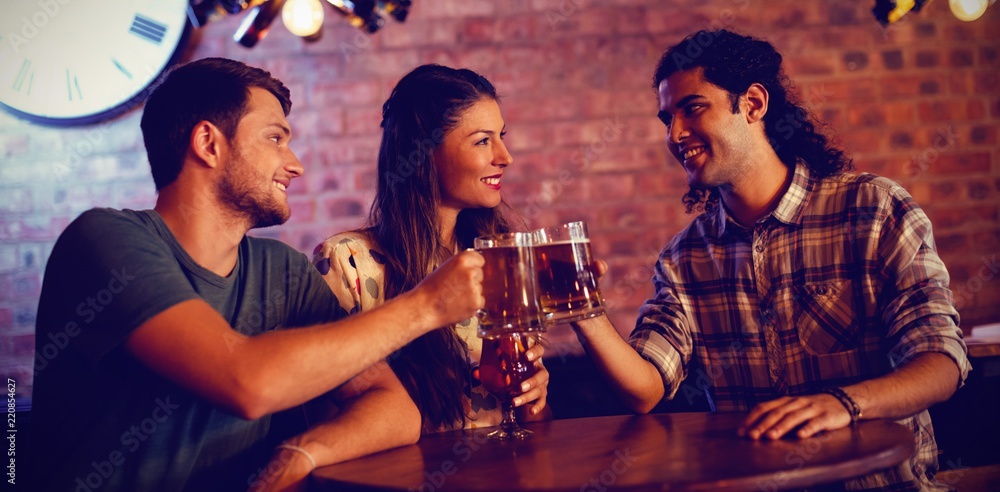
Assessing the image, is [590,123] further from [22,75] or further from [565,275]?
[22,75]

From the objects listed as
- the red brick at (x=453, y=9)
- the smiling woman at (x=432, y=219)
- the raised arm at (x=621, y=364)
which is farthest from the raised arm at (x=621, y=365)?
the red brick at (x=453, y=9)

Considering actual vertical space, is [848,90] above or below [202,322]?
above

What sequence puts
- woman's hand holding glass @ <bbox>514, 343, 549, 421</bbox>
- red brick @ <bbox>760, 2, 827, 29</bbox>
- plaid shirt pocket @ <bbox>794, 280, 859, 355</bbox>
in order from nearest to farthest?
woman's hand holding glass @ <bbox>514, 343, 549, 421</bbox> < plaid shirt pocket @ <bbox>794, 280, 859, 355</bbox> < red brick @ <bbox>760, 2, 827, 29</bbox>

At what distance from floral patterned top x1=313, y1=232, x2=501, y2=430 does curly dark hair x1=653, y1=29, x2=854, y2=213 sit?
0.95 m

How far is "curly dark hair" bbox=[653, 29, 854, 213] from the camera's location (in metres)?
2.14

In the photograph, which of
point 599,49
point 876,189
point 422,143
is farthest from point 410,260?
point 599,49

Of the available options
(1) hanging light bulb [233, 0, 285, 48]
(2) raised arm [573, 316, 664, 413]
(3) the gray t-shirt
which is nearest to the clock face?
(1) hanging light bulb [233, 0, 285, 48]

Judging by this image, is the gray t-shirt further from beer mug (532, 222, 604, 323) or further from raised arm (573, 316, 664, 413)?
raised arm (573, 316, 664, 413)

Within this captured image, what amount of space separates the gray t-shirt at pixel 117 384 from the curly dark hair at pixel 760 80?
1.41 m

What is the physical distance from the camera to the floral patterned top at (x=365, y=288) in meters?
1.98

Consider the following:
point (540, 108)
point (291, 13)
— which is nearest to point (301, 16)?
point (291, 13)

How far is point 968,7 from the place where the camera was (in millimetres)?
2883

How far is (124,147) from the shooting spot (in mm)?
2979

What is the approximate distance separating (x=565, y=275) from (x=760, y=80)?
1.11m
